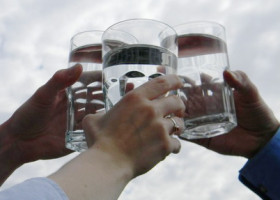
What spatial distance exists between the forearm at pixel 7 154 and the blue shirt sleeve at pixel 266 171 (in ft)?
3.55

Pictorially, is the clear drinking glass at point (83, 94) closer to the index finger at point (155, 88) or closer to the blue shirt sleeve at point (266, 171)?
the index finger at point (155, 88)

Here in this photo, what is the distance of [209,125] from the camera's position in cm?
121

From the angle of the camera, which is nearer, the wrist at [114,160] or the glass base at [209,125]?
the wrist at [114,160]

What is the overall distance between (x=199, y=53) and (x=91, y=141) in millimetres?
520

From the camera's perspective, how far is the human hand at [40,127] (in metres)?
1.64

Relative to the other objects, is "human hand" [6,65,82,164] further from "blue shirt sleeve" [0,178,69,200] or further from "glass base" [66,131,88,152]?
"blue shirt sleeve" [0,178,69,200]

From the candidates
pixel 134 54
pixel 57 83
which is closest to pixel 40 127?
pixel 57 83

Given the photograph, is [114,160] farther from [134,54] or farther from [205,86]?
[205,86]


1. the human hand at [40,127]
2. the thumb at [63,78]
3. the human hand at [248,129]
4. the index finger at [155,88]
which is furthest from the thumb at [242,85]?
the human hand at [40,127]

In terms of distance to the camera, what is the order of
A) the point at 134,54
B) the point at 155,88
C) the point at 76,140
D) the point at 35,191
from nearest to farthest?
the point at 35,191 → the point at 155,88 → the point at 134,54 → the point at 76,140

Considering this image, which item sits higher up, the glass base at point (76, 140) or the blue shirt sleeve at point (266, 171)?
the glass base at point (76, 140)

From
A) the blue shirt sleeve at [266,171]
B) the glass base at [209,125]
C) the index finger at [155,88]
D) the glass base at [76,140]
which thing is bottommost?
the blue shirt sleeve at [266,171]

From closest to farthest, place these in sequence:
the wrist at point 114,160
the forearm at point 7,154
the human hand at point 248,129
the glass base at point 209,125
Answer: the wrist at point 114,160, the glass base at point 209,125, the human hand at point 248,129, the forearm at point 7,154

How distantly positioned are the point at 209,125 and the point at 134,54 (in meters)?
0.35
